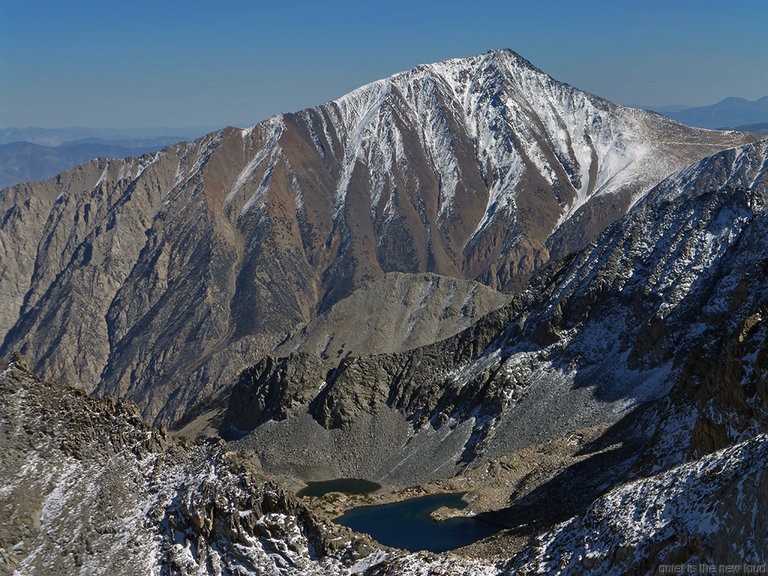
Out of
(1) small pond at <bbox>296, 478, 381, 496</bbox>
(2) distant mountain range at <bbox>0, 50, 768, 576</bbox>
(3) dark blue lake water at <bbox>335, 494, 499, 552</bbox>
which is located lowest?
(1) small pond at <bbox>296, 478, 381, 496</bbox>

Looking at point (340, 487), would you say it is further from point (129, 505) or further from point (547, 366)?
point (129, 505)

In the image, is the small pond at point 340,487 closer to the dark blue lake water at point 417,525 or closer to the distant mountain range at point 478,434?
the distant mountain range at point 478,434

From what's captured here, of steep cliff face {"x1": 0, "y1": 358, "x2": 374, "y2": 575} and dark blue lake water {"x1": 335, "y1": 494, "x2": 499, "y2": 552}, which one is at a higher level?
steep cliff face {"x1": 0, "y1": 358, "x2": 374, "y2": 575}

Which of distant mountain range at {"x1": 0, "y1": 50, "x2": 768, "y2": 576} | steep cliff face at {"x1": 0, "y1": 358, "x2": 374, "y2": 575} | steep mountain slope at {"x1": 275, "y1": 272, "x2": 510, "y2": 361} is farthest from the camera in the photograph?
steep mountain slope at {"x1": 275, "y1": 272, "x2": 510, "y2": 361}

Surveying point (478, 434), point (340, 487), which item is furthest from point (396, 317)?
point (340, 487)

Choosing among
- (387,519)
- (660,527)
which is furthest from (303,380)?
(660,527)

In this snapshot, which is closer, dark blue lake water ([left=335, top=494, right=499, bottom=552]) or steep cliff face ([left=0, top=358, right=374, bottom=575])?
steep cliff face ([left=0, top=358, right=374, bottom=575])

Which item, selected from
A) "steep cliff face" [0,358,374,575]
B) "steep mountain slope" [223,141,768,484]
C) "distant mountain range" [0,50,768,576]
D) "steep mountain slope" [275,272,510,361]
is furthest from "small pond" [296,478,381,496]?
"steep cliff face" [0,358,374,575]

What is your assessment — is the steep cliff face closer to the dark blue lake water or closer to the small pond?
the dark blue lake water
